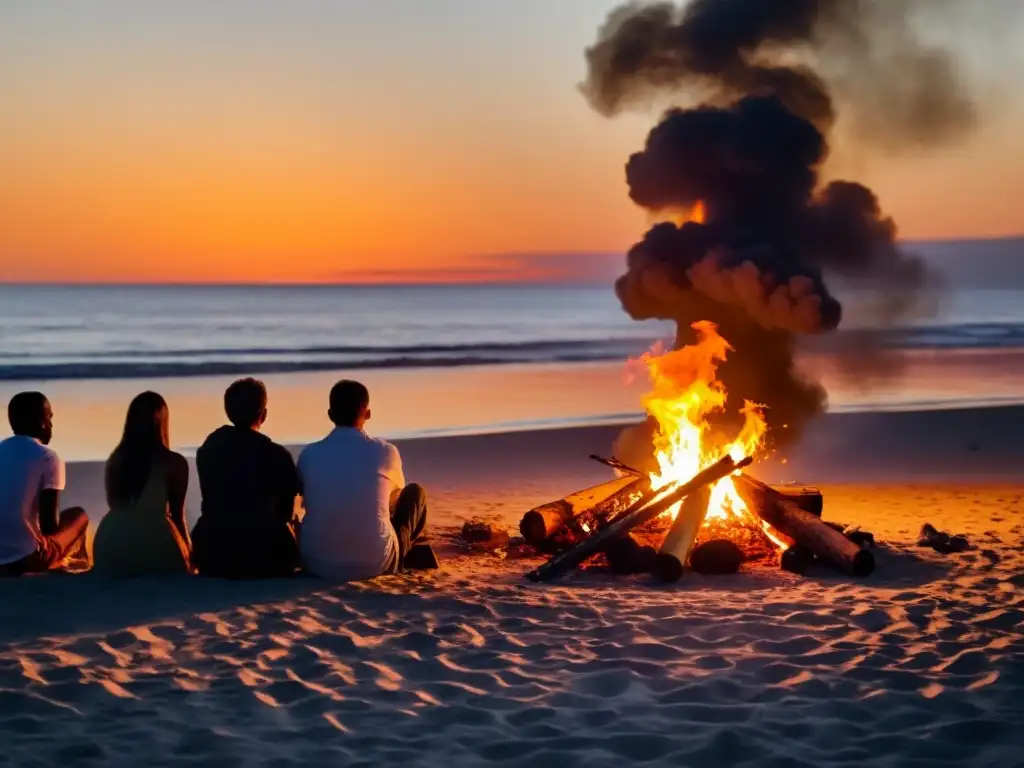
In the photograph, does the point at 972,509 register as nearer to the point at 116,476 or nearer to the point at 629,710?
the point at 629,710

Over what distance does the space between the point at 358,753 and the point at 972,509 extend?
928 centimetres

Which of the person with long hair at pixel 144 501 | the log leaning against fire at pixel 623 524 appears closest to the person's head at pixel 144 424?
the person with long hair at pixel 144 501

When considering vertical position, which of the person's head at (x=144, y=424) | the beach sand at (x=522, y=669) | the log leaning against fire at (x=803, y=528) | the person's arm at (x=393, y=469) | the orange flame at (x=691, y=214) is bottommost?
the beach sand at (x=522, y=669)

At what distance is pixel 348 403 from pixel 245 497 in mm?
988

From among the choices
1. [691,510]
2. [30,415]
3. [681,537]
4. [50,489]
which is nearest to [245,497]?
[50,489]

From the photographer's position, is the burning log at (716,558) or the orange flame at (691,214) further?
the orange flame at (691,214)

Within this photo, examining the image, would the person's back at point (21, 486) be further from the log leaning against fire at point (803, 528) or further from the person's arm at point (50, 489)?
the log leaning against fire at point (803, 528)

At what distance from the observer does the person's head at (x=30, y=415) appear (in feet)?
25.7

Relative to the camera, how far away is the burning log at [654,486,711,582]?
8609 mm

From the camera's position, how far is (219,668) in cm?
614

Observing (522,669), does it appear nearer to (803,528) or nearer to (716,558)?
(716,558)

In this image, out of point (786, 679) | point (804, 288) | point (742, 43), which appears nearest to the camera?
point (786, 679)

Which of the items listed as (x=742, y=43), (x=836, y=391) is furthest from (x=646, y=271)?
(x=836, y=391)

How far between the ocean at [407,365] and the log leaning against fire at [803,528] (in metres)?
5.95
